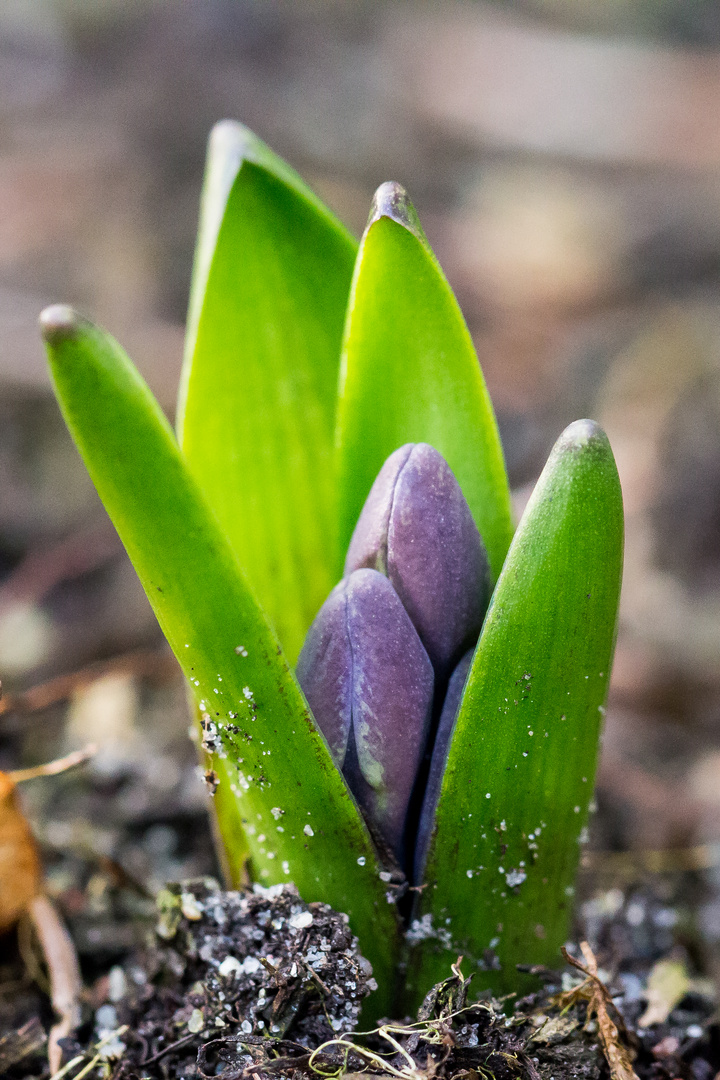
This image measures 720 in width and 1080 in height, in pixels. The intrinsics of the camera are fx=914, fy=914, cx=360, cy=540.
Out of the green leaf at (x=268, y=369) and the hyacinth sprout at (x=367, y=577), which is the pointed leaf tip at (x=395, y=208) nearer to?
the hyacinth sprout at (x=367, y=577)

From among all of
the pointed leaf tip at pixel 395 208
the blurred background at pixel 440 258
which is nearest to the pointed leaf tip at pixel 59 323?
the pointed leaf tip at pixel 395 208

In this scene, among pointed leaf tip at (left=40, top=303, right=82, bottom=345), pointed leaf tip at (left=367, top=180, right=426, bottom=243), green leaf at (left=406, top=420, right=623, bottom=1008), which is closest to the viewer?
pointed leaf tip at (left=40, top=303, right=82, bottom=345)

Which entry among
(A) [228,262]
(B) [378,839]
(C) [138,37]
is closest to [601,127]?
(C) [138,37]

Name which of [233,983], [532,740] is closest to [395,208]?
[532,740]

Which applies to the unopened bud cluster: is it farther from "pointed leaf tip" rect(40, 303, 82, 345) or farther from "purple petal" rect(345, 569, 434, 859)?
"pointed leaf tip" rect(40, 303, 82, 345)

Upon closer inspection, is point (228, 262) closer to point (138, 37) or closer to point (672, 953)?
Result: point (672, 953)

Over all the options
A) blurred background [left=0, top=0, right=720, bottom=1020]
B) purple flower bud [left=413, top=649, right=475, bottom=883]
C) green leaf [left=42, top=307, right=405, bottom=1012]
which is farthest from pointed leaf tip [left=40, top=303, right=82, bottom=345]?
blurred background [left=0, top=0, right=720, bottom=1020]
